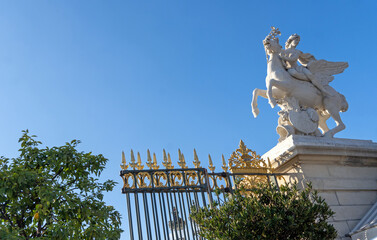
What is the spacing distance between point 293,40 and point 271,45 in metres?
0.82

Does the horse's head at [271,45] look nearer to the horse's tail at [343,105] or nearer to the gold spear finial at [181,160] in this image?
the horse's tail at [343,105]

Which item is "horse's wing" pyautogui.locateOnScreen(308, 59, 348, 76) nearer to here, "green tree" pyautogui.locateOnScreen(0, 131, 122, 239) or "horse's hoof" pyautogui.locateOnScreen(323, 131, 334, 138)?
"horse's hoof" pyautogui.locateOnScreen(323, 131, 334, 138)

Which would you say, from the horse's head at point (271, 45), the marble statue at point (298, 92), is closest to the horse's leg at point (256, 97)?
the marble statue at point (298, 92)

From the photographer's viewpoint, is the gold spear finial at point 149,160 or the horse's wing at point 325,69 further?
the horse's wing at point 325,69

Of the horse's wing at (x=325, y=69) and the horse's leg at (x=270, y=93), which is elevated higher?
the horse's wing at (x=325, y=69)

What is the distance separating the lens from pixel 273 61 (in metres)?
9.77

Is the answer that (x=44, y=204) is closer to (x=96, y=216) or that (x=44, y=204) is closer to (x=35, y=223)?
(x=35, y=223)

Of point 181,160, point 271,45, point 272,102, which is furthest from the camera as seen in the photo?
point 271,45

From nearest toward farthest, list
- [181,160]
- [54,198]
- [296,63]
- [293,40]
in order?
[54,198] → [181,160] → [296,63] → [293,40]

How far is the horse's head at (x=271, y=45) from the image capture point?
9828 millimetres

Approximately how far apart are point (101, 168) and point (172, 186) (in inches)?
55.1

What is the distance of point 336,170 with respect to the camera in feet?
28.7

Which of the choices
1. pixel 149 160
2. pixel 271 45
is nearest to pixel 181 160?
pixel 149 160

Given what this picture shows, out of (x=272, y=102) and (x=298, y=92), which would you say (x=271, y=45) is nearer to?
(x=298, y=92)
